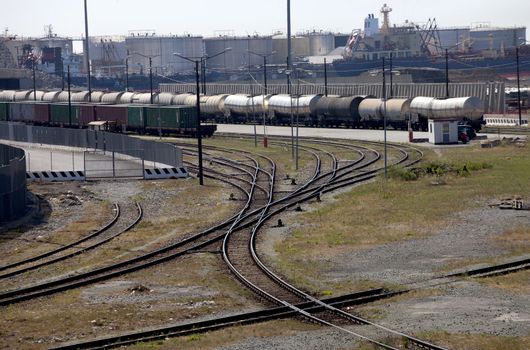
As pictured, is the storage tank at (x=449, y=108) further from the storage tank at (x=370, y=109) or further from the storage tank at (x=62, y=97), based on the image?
the storage tank at (x=62, y=97)

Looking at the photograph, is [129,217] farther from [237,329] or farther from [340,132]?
[340,132]

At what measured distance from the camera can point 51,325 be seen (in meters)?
22.5

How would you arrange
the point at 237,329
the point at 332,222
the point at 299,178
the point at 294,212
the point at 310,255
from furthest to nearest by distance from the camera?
the point at 299,178 → the point at 294,212 → the point at 332,222 → the point at 310,255 → the point at 237,329

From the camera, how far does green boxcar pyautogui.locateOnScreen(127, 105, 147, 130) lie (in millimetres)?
90000

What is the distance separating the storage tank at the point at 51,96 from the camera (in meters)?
125

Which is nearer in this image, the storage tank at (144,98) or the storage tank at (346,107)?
the storage tank at (346,107)

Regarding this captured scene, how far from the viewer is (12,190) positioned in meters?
39.8

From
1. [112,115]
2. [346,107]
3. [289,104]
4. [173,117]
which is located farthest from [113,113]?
[346,107]

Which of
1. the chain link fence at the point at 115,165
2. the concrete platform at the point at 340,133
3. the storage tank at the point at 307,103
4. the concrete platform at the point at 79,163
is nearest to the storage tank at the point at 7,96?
the concrete platform at the point at 340,133

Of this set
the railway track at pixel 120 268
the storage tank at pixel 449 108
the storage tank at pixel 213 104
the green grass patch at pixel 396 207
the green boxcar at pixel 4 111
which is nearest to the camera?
the railway track at pixel 120 268

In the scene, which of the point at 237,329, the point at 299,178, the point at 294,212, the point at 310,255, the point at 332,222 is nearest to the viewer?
the point at 237,329

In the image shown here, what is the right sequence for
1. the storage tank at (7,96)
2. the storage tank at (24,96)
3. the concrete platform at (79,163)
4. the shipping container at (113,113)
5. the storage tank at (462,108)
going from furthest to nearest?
the storage tank at (7,96) → the storage tank at (24,96) → the shipping container at (113,113) → the storage tank at (462,108) → the concrete platform at (79,163)

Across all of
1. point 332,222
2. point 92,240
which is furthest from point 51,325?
point 332,222

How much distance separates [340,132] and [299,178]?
118 ft
